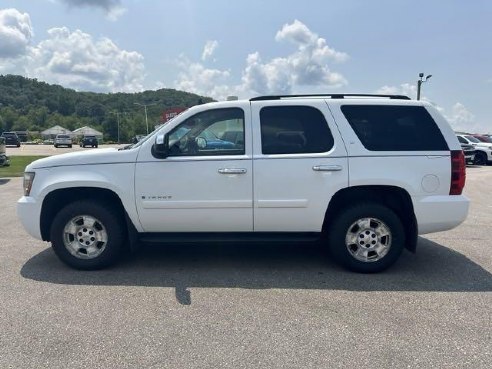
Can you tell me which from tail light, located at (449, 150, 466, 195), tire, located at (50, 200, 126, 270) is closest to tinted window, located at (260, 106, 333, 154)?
tail light, located at (449, 150, 466, 195)

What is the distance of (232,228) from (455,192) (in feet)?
8.36

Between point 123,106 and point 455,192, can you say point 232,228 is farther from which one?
point 123,106

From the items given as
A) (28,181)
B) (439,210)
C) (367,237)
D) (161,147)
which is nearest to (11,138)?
(28,181)

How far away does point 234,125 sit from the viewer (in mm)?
4953

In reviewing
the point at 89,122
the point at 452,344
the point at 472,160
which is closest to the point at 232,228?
the point at 452,344

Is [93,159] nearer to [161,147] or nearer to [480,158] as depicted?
[161,147]

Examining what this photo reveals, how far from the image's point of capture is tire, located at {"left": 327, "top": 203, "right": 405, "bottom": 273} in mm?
4832

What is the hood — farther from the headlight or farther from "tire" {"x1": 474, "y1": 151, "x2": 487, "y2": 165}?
"tire" {"x1": 474, "y1": 151, "x2": 487, "y2": 165}

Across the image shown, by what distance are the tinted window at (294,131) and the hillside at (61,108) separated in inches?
3416

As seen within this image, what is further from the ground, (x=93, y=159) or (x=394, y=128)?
(x=394, y=128)

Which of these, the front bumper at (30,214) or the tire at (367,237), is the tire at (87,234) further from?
the tire at (367,237)

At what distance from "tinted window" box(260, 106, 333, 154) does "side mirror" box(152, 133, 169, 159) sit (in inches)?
42.5

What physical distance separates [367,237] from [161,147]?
256 centimetres

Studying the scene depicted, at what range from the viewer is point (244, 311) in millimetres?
3910
